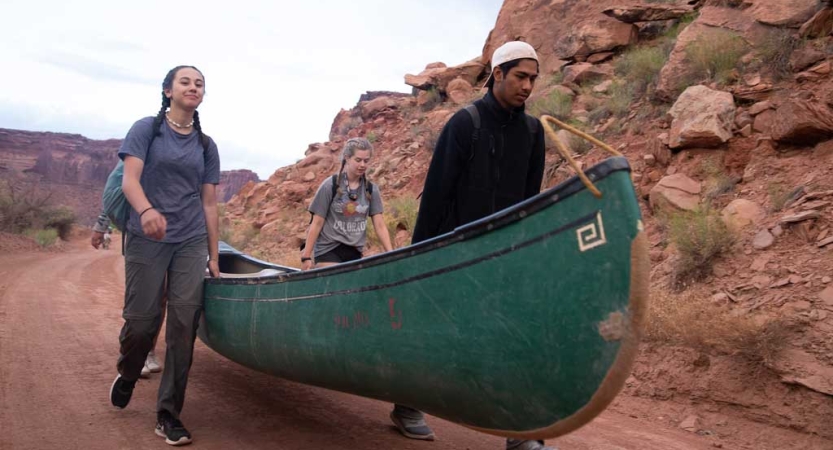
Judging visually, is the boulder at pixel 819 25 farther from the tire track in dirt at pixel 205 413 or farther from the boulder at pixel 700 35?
the tire track in dirt at pixel 205 413

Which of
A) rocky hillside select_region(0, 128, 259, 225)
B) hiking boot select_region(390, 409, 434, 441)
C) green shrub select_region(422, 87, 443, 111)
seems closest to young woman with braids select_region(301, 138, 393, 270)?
hiking boot select_region(390, 409, 434, 441)

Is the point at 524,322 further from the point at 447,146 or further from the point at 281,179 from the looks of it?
the point at 281,179

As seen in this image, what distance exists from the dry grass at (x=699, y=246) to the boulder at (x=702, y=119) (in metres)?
1.65

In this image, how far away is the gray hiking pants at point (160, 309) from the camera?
3.75 meters

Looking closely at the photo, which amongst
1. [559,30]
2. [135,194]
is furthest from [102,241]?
[559,30]

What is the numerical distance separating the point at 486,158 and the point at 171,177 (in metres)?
1.85

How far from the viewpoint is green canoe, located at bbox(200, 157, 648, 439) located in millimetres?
2268

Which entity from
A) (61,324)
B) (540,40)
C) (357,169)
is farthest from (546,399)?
(540,40)

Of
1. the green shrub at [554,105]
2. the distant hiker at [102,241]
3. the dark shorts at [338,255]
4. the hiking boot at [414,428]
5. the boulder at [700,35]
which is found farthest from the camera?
the green shrub at [554,105]

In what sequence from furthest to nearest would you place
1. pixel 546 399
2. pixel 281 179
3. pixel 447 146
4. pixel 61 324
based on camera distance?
→ pixel 281 179 < pixel 61 324 < pixel 447 146 < pixel 546 399

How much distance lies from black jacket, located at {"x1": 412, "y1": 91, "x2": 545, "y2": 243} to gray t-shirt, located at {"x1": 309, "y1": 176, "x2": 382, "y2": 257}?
1.48 metres

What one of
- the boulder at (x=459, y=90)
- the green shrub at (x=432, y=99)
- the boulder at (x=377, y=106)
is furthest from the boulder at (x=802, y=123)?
the boulder at (x=377, y=106)

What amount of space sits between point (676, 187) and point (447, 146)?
5.10m

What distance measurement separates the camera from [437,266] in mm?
2750
